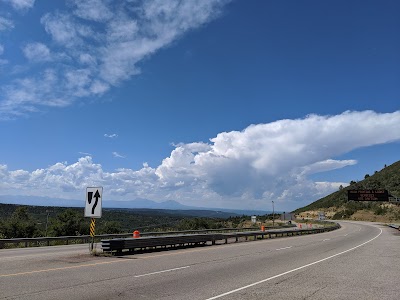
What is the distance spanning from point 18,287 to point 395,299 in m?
8.82

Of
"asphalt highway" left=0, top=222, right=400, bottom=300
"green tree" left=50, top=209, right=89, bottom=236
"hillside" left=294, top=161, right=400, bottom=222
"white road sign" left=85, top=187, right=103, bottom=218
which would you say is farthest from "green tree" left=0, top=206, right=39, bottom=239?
"hillside" left=294, top=161, right=400, bottom=222

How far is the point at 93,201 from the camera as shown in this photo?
16.5 meters

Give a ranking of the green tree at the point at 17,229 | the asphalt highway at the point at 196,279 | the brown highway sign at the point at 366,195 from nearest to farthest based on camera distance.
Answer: the asphalt highway at the point at 196,279
the green tree at the point at 17,229
the brown highway sign at the point at 366,195

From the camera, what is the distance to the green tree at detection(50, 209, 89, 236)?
50406 millimetres

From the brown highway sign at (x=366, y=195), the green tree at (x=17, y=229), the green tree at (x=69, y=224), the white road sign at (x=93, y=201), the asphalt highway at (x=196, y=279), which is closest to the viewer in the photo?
the asphalt highway at (x=196, y=279)

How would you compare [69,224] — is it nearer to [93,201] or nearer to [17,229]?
[17,229]

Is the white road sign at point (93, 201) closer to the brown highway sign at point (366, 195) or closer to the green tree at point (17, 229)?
the green tree at point (17, 229)

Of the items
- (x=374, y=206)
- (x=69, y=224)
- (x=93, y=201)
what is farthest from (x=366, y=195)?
(x=93, y=201)

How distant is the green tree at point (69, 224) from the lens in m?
50.4

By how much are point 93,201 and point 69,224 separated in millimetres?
39557

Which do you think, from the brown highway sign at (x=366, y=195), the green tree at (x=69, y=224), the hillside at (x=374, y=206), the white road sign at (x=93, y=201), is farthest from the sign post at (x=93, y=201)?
the hillside at (x=374, y=206)

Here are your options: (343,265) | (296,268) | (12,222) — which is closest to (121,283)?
(296,268)

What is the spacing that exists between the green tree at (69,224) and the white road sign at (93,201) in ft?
116

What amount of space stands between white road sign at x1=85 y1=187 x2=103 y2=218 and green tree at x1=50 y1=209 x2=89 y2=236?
116 ft
